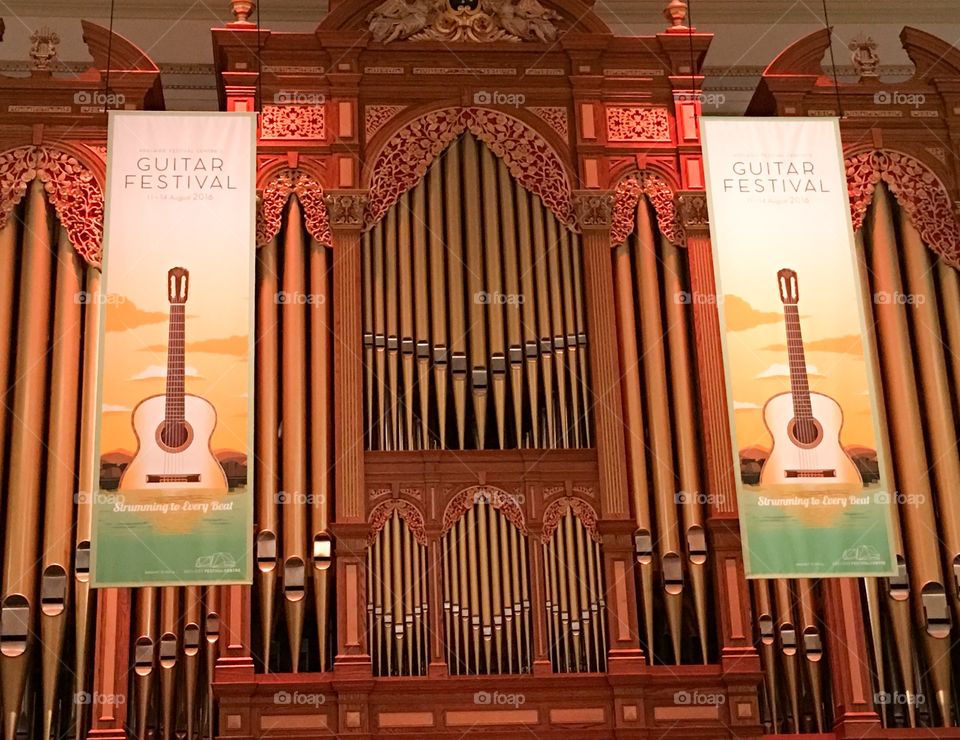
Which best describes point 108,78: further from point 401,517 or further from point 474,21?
point 401,517

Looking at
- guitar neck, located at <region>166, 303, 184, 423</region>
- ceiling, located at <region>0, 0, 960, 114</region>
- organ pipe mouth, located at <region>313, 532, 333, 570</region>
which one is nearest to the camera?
guitar neck, located at <region>166, 303, 184, 423</region>

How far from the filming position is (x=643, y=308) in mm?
10531

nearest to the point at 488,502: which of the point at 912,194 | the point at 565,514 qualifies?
the point at 565,514

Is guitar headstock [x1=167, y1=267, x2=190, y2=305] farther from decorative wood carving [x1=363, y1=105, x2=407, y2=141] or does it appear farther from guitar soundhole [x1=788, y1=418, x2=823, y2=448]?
guitar soundhole [x1=788, y1=418, x2=823, y2=448]

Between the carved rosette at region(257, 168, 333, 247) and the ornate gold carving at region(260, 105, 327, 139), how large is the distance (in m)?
0.26

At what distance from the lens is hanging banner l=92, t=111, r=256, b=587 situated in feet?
29.1

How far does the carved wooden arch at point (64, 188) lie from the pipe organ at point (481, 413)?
18 mm

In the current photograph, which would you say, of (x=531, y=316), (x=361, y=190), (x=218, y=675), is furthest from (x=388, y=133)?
(x=218, y=675)

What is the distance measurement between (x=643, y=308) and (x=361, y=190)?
196cm

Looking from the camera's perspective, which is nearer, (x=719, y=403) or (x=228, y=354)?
(x=228, y=354)

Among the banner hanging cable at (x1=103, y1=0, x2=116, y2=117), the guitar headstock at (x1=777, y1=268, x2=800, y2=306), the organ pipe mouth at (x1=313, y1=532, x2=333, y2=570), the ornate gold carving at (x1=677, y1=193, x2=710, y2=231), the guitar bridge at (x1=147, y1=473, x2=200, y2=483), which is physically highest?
the banner hanging cable at (x1=103, y1=0, x2=116, y2=117)

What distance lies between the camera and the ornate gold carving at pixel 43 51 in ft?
35.3

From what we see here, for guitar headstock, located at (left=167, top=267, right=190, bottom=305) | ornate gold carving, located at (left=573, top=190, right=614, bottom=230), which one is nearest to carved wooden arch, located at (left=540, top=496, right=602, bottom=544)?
ornate gold carving, located at (left=573, top=190, right=614, bottom=230)

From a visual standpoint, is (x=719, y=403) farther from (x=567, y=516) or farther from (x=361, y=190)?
(x=361, y=190)
